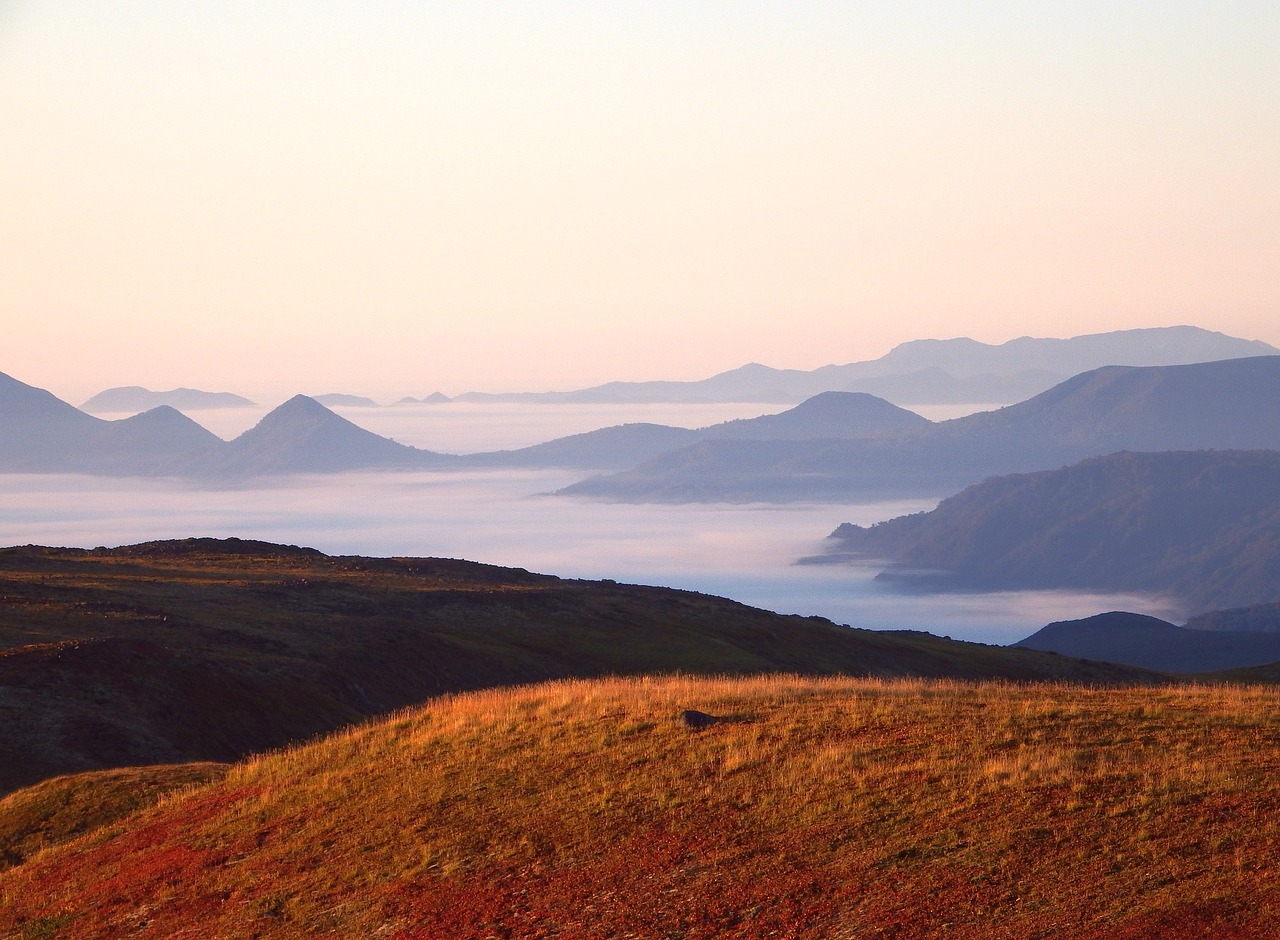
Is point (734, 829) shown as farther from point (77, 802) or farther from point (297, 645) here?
point (297, 645)

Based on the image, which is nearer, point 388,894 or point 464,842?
point 388,894

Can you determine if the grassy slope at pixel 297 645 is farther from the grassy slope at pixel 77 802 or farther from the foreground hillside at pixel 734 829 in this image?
the foreground hillside at pixel 734 829

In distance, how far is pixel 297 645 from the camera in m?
60.4

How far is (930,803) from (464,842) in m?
7.56

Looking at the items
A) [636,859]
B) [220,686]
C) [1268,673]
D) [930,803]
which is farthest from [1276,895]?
[1268,673]

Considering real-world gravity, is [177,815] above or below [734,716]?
below

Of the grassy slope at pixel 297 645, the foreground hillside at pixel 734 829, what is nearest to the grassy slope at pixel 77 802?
the foreground hillside at pixel 734 829

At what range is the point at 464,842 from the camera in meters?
22.5

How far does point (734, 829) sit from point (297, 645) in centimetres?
4282

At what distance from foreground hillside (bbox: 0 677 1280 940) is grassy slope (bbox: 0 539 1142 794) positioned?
47.8ft

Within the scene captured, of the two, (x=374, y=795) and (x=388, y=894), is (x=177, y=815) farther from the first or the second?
(x=388, y=894)

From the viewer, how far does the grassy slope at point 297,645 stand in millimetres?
43344

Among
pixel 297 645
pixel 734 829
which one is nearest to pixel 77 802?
pixel 734 829

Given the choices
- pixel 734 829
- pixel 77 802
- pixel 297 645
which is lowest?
pixel 77 802
